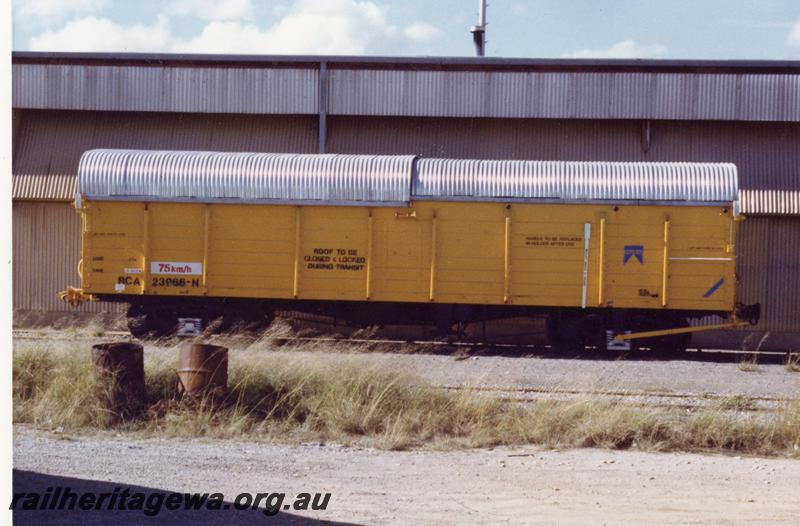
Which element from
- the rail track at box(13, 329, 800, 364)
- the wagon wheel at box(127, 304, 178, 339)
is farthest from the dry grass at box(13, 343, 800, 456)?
the wagon wheel at box(127, 304, 178, 339)

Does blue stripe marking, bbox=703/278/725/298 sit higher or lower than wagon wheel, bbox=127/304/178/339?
higher

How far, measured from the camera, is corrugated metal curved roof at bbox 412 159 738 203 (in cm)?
1888

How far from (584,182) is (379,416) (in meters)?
9.81

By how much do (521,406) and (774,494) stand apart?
3654mm

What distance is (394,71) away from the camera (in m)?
23.8

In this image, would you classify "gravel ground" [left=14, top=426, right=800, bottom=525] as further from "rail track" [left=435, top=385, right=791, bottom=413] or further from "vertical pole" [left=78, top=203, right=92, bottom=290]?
"vertical pole" [left=78, top=203, right=92, bottom=290]

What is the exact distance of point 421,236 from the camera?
1927 cm

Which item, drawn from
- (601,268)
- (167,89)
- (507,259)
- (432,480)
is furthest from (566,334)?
(167,89)

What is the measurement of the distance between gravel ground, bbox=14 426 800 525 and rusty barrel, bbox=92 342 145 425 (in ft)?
2.80

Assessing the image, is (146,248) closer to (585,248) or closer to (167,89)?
(167,89)

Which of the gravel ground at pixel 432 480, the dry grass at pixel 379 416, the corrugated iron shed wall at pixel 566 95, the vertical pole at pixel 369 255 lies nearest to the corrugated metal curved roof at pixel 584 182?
the vertical pole at pixel 369 255

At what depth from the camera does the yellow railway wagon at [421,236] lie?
1895 centimetres

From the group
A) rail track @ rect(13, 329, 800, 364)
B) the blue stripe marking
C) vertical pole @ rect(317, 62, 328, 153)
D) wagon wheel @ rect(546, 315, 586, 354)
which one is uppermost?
vertical pole @ rect(317, 62, 328, 153)
